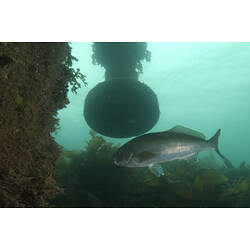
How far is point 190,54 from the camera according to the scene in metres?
28.4

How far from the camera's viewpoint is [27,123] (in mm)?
2191

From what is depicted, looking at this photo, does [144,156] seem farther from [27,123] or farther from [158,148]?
[27,123]

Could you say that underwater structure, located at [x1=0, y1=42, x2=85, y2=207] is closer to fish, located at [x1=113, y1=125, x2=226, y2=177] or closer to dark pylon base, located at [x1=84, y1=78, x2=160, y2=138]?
fish, located at [x1=113, y1=125, x2=226, y2=177]

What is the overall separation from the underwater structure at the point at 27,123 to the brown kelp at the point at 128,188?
6.57ft

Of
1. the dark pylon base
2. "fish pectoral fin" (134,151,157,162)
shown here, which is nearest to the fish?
"fish pectoral fin" (134,151,157,162)

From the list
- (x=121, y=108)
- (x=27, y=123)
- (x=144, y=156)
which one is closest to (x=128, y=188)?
(x=144, y=156)

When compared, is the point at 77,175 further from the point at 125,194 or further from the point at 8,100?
the point at 8,100

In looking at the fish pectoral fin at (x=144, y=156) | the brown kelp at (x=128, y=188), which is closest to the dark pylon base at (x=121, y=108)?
the brown kelp at (x=128, y=188)

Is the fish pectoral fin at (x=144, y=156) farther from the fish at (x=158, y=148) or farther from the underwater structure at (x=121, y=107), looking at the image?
the underwater structure at (x=121, y=107)

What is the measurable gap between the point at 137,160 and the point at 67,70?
2.07m

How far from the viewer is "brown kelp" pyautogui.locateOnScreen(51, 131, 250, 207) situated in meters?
4.06

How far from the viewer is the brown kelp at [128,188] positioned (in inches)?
160

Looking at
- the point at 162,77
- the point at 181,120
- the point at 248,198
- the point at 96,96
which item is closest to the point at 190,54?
Result: the point at 162,77

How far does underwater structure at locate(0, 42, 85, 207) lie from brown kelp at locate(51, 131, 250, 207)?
2.00m
